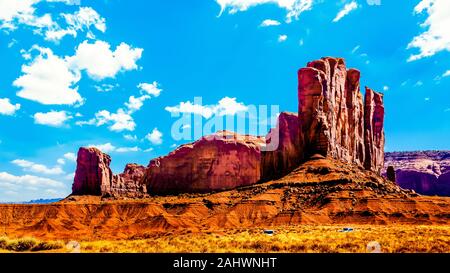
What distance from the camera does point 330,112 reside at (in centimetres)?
10444

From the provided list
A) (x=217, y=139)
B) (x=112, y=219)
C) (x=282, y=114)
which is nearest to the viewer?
(x=112, y=219)

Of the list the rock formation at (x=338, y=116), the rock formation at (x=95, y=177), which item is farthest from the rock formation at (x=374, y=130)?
the rock formation at (x=95, y=177)

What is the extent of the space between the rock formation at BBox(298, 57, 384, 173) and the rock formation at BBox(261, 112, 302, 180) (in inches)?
277

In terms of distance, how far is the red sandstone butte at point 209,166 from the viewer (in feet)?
480

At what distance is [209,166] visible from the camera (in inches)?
5856

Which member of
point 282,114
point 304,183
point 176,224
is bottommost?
point 176,224

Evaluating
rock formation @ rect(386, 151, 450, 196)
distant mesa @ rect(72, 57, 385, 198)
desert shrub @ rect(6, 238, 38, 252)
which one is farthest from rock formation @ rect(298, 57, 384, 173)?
desert shrub @ rect(6, 238, 38, 252)

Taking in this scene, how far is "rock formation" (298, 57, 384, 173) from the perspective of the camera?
100125 millimetres

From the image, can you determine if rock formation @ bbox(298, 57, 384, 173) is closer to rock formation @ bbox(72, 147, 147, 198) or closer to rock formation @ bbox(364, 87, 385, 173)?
rock formation @ bbox(364, 87, 385, 173)

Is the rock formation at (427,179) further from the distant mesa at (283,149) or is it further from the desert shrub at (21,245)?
the desert shrub at (21,245)

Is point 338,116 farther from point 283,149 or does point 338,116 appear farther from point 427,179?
point 427,179
